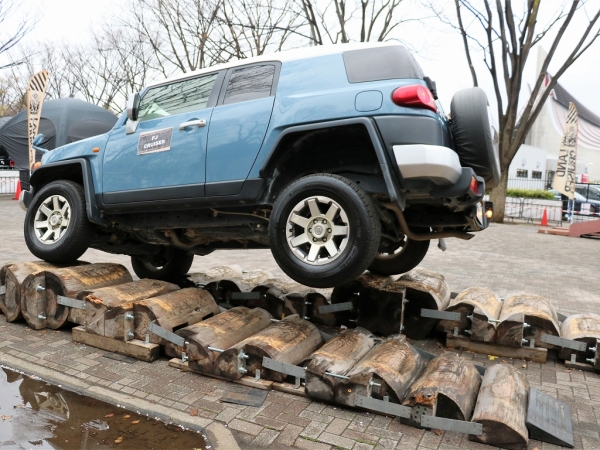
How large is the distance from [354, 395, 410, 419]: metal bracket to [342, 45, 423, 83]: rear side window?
2.20 metres

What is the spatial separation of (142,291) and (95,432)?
72.7 inches

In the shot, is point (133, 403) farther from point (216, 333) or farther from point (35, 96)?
point (35, 96)

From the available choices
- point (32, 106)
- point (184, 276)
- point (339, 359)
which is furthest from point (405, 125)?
point (32, 106)

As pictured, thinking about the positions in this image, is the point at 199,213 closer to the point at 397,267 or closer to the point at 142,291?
the point at 142,291

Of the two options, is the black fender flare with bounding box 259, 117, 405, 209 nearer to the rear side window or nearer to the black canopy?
the rear side window

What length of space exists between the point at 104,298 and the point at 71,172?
5.27 ft

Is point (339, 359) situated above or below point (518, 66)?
below

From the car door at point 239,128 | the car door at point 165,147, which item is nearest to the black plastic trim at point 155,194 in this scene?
the car door at point 165,147

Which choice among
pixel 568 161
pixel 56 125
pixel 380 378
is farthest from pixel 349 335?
pixel 56 125

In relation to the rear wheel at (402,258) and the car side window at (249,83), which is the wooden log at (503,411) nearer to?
the rear wheel at (402,258)

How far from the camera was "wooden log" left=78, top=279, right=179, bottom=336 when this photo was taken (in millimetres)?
4461

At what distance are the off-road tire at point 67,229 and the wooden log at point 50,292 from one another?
0.23 metres

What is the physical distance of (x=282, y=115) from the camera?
3949 mm

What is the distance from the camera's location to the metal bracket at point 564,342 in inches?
169
